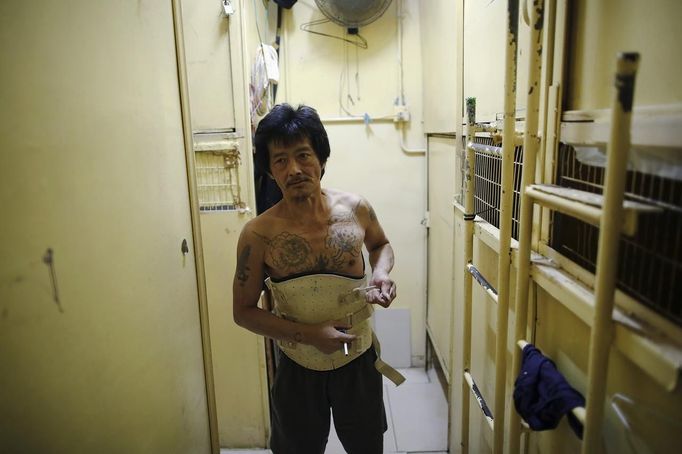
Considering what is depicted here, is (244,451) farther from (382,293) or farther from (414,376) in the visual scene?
(382,293)

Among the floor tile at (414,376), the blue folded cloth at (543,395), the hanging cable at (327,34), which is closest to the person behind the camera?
the blue folded cloth at (543,395)

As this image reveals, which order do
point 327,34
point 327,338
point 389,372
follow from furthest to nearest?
point 327,34
point 389,372
point 327,338

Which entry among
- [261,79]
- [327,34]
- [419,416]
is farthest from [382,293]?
[327,34]

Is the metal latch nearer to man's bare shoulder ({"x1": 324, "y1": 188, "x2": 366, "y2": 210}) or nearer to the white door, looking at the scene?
the white door

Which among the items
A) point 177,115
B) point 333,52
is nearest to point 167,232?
point 177,115

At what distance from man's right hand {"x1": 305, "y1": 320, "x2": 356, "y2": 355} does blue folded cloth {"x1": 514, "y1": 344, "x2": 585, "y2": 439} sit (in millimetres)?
571

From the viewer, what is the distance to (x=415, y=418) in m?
2.53

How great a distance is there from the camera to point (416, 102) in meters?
2.86

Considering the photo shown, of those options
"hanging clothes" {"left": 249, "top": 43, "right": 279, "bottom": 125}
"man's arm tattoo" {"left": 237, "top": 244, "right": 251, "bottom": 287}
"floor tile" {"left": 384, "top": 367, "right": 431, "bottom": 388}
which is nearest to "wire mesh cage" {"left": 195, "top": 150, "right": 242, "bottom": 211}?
"hanging clothes" {"left": 249, "top": 43, "right": 279, "bottom": 125}

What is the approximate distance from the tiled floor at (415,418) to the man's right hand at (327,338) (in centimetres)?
120

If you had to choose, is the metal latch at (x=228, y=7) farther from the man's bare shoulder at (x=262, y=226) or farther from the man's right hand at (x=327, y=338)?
the man's right hand at (x=327, y=338)

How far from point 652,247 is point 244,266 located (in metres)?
1.12

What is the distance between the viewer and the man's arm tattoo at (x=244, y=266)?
4.68 feet

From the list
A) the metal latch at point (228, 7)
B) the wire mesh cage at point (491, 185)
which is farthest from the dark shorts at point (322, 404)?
the metal latch at point (228, 7)
